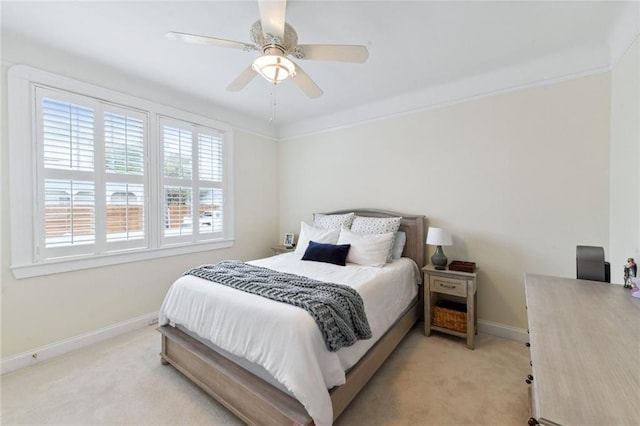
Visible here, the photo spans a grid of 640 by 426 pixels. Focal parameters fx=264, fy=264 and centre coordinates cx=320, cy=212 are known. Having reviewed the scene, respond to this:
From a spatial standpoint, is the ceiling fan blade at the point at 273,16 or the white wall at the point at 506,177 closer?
the ceiling fan blade at the point at 273,16

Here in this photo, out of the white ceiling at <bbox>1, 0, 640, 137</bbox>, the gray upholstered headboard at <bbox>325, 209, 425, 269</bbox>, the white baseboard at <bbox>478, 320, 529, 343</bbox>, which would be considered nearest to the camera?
the white ceiling at <bbox>1, 0, 640, 137</bbox>

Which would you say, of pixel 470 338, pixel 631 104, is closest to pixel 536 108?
pixel 631 104

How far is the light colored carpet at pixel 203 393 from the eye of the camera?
1690 mm

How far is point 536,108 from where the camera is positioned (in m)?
2.51

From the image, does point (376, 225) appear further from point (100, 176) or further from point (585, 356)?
point (100, 176)

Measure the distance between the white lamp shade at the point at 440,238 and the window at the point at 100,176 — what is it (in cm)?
279

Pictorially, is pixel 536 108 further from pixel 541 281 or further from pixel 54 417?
pixel 54 417

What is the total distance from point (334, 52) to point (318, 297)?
1606 millimetres

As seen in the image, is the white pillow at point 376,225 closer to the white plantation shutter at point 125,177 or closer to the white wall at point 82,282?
the white wall at point 82,282

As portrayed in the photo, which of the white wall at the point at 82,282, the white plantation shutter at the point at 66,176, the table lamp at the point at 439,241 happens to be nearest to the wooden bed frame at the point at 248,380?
the table lamp at the point at 439,241

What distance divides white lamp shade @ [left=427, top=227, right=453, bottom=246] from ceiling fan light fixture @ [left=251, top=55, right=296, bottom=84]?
202 centimetres

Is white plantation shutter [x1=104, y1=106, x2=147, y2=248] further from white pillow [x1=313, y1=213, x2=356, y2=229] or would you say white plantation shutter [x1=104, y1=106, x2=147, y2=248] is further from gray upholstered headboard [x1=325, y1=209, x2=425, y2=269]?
gray upholstered headboard [x1=325, y1=209, x2=425, y2=269]

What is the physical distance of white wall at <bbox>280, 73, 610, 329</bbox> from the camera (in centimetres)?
232

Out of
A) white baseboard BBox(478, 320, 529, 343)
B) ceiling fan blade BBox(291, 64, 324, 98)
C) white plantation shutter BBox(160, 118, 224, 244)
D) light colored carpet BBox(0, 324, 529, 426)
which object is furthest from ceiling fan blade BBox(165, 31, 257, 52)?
white baseboard BBox(478, 320, 529, 343)
